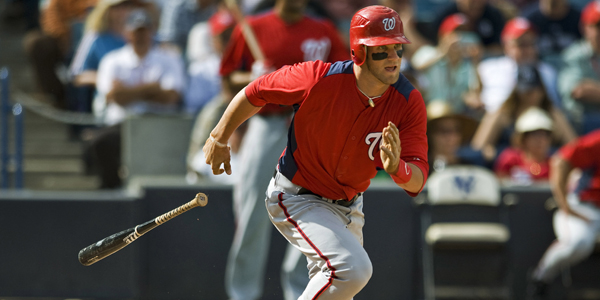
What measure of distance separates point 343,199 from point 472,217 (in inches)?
131

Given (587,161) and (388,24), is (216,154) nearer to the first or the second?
(388,24)

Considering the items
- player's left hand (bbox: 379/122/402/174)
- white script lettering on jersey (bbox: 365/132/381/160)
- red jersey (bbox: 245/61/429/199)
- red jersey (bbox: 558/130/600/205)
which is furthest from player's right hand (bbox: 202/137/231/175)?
red jersey (bbox: 558/130/600/205)

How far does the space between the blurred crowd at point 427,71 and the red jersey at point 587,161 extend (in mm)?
390

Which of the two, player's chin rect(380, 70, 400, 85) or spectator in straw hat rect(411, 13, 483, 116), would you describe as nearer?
player's chin rect(380, 70, 400, 85)

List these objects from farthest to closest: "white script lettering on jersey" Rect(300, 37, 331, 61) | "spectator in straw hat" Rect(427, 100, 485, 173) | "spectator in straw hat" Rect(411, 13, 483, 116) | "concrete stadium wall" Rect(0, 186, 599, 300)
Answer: "spectator in straw hat" Rect(411, 13, 483, 116) < "spectator in straw hat" Rect(427, 100, 485, 173) < "concrete stadium wall" Rect(0, 186, 599, 300) < "white script lettering on jersey" Rect(300, 37, 331, 61)

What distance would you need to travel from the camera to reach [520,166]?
7.34 m

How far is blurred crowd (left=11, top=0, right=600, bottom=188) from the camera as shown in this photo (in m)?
7.36

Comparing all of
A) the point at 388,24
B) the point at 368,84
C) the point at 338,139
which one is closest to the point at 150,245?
the point at 338,139

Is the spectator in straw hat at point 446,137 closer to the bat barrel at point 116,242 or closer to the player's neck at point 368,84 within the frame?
the player's neck at point 368,84

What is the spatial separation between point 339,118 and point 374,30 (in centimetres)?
51

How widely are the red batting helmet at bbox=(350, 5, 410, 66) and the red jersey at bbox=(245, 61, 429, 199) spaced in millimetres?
192

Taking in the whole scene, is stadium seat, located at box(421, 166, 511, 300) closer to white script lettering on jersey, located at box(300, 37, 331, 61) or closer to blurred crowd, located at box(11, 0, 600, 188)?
blurred crowd, located at box(11, 0, 600, 188)

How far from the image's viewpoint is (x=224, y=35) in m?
7.81

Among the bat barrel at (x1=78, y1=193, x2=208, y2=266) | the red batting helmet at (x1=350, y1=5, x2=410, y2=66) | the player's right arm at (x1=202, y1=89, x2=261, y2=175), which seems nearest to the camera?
the red batting helmet at (x1=350, y1=5, x2=410, y2=66)
